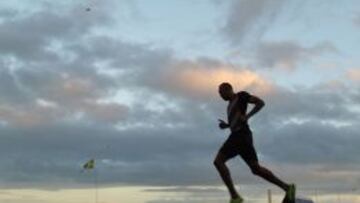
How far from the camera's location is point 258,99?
16844 mm

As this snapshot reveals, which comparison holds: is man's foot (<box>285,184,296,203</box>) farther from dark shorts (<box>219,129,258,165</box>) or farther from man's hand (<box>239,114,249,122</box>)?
man's hand (<box>239,114,249,122</box>)

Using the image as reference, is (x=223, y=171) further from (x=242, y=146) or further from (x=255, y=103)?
(x=255, y=103)

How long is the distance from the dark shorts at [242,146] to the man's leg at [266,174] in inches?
4.4

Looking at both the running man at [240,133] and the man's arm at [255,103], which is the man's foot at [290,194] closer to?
the running man at [240,133]

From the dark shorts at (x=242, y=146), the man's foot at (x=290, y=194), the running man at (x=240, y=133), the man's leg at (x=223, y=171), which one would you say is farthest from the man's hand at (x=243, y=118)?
the man's foot at (x=290, y=194)

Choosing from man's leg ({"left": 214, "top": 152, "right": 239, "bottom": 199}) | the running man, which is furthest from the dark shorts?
man's leg ({"left": 214, "top": 152, "right": 239, "bottom": 199})

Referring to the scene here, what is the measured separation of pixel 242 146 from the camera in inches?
672

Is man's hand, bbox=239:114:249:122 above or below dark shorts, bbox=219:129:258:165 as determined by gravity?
above

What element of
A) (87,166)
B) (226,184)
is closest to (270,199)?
(226,184)

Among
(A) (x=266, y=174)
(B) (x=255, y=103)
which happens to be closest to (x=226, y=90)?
(B) (x=255, y=103)

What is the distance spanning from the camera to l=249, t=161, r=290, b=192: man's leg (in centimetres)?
1692

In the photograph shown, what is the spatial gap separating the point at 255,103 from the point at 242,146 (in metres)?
0.94

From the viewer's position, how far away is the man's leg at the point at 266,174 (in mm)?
16922

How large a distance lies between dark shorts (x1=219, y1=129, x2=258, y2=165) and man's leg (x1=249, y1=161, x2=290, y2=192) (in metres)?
0.11
